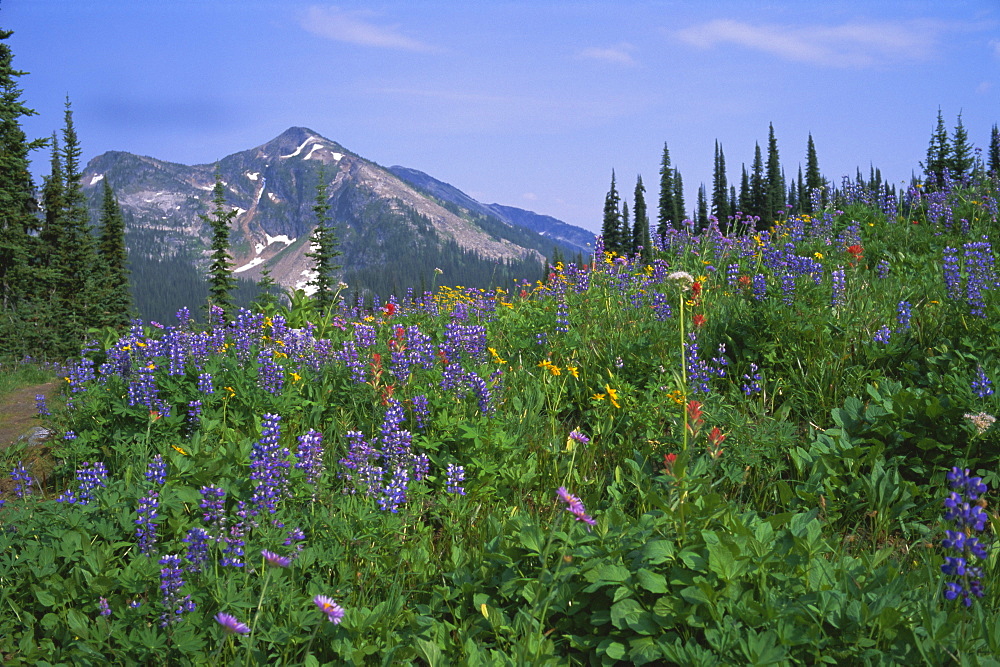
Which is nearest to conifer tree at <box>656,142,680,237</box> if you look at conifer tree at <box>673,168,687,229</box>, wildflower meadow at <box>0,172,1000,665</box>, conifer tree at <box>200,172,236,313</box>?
conifer tree at <box>673,168,687,229</box>

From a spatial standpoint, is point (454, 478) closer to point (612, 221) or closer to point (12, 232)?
point (12, 232)

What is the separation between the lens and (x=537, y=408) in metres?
4.57

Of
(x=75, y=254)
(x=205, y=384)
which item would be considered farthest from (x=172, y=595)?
(x=75, y=254)

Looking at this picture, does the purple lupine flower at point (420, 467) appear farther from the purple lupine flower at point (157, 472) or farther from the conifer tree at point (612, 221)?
the conifer tree at point (612, 221)

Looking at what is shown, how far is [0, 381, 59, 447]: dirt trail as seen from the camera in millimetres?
5747

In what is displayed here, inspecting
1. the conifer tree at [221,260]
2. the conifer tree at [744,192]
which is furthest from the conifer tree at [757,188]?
the conifer tree at [221,260]

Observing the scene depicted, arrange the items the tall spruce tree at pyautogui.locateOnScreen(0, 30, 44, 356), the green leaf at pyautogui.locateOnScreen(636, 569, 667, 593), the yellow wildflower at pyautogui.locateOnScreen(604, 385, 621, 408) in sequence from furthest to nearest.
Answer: the tall spruce tree at pyautogui.locateOnScreen(0, 30, 44, 356) → the yellow wildflower at pyautogui.locateOnScreen(604, 385, 621, 408) → the green leaf at pyautogui.locateOnScreen(636, 569, 667, 593)

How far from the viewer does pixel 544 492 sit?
3898mm

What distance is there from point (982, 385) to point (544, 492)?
2679 mm

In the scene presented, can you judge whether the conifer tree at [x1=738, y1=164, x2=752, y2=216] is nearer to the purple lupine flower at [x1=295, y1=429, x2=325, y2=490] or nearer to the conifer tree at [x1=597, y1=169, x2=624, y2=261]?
the conifer tree at [x1=597, y1=169, x2=624, y2=261]

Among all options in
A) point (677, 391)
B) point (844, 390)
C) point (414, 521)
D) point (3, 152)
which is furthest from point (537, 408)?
point (3, 152)

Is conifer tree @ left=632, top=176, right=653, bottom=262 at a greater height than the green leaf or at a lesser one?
greater

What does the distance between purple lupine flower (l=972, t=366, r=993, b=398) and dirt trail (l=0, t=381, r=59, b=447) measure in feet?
23.5

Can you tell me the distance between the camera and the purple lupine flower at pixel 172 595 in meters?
2.66
